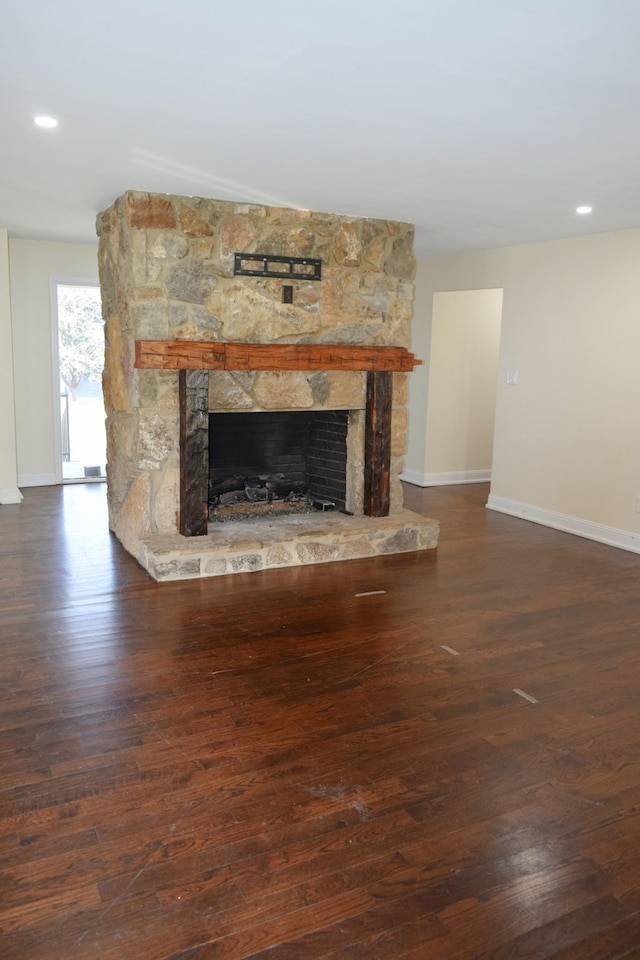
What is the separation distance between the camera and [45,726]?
2.65 meters

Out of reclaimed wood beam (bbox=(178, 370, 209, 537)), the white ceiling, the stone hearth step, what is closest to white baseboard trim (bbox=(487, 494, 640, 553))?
the stone hearth step

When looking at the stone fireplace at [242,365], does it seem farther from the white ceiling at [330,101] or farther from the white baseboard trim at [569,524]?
the white baseboard trim at [569,524]

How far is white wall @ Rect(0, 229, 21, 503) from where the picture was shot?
6039mm

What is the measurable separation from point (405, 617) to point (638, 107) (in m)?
2.51

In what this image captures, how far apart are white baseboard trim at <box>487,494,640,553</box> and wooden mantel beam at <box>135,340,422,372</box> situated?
187 centimetres

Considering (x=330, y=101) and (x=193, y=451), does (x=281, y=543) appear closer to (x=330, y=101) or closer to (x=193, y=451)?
(x=193, y=451)

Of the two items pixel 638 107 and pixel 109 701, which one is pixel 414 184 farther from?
pixel 109 701

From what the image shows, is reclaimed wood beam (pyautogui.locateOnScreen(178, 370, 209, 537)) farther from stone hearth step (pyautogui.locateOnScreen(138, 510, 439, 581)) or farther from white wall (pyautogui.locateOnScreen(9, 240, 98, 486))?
white wall (pyautogui.locateOnScreen(9, 240, 98, 486))

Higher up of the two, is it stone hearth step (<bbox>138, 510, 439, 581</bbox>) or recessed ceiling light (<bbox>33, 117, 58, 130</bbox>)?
recessed ceiling light (<bbox>33, 117, 58, 130</bbox>)

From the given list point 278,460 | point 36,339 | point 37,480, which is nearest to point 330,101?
point 278,460

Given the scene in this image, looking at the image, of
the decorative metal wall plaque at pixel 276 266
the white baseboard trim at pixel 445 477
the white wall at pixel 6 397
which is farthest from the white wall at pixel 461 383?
the white wall at pixel 6 397

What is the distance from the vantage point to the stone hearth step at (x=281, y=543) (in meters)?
4.35

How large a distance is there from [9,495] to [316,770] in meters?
4.86

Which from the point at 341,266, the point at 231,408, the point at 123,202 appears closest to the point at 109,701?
the point at 231,408
